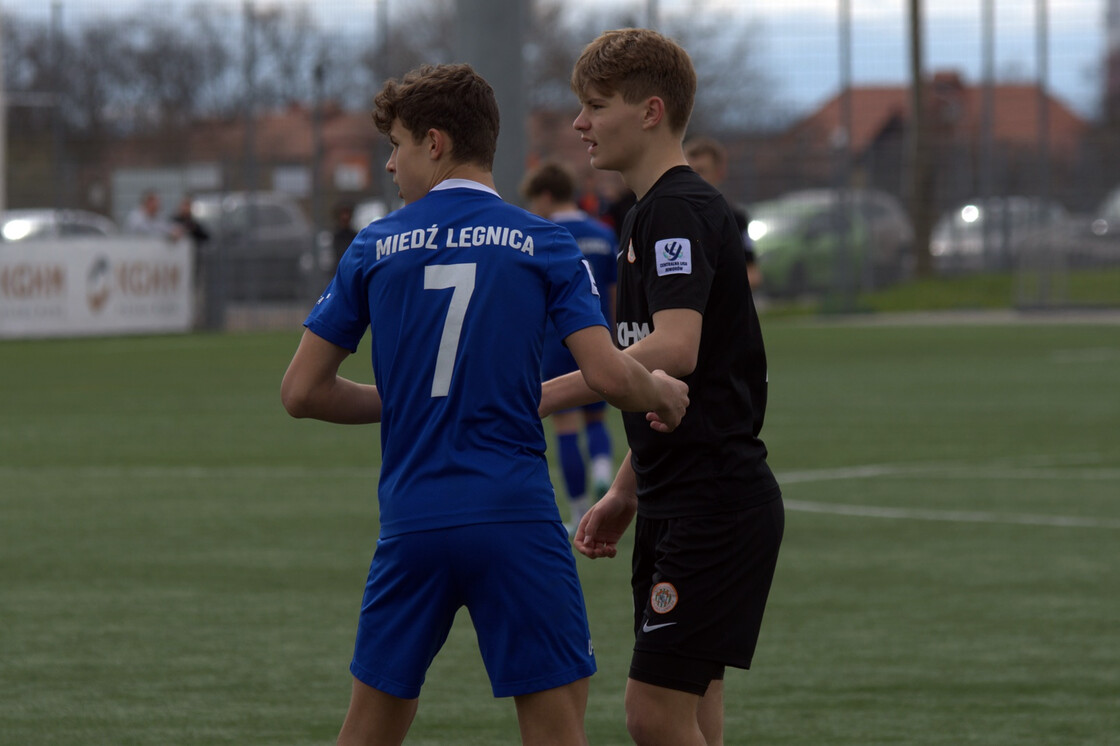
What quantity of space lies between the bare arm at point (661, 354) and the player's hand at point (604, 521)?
→ 1.44 feet

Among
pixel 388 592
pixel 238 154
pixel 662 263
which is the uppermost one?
pixel 238 154

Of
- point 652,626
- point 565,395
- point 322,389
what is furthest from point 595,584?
point 322,389

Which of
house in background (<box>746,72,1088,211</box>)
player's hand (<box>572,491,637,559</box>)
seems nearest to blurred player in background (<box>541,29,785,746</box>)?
player's hand (<box>572,491,637,559</box>)

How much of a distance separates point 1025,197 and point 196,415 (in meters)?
19.5

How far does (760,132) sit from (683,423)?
27.7m

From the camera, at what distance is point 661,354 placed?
3764 mm

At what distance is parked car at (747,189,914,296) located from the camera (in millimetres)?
30844

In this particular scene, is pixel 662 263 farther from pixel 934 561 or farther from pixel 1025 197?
pixel 1025 197

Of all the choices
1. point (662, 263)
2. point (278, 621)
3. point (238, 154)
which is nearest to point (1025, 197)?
point (238, 154)

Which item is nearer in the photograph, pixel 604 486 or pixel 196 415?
pixel 604 486

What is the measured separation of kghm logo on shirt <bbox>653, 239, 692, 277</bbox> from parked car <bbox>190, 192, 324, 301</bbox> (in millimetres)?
25708

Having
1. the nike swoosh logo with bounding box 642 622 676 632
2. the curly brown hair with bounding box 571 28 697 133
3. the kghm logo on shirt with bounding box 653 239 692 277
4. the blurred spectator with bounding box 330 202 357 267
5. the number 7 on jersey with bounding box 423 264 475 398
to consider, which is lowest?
the nike swoosh logo with bounding box 642 622 676 632

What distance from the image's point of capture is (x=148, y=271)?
2734cm

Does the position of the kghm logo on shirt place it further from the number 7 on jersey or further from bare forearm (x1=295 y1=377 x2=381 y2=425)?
bare forearm (x1=295 y1=377 x2=381 y2=425)
